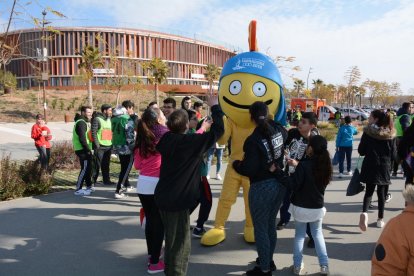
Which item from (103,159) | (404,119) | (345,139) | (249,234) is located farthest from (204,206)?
(404,119)

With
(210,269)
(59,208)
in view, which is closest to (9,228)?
(59,208)

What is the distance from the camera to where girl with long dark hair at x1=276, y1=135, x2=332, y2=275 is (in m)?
3.55

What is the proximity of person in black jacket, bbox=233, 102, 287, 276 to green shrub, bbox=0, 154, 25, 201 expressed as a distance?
16.2 feet

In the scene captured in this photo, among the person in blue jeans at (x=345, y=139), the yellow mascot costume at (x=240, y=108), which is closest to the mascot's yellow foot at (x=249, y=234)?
the yellow mascot costume at (x=240, y=108)

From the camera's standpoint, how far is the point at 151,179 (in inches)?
153

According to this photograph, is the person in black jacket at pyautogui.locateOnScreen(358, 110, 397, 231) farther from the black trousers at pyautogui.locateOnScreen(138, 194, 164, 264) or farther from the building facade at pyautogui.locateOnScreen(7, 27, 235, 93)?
the building facade at pyautogui.locateOnScreen(7, 27, 235, 93)

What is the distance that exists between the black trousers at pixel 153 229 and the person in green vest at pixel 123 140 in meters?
2.99

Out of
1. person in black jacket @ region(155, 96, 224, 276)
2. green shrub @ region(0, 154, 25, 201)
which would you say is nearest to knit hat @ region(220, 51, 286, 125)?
person in black jacket @ region(155, 96, 224, 276)

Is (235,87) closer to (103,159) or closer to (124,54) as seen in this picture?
(103,159)

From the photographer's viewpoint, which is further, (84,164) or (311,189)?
(84,164)

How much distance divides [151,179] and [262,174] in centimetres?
122

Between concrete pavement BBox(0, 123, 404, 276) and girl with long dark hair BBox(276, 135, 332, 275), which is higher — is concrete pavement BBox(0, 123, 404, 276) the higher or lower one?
the lower one

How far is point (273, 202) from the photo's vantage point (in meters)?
3.54

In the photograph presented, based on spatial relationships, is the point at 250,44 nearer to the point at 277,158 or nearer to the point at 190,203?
the point at 277,158
